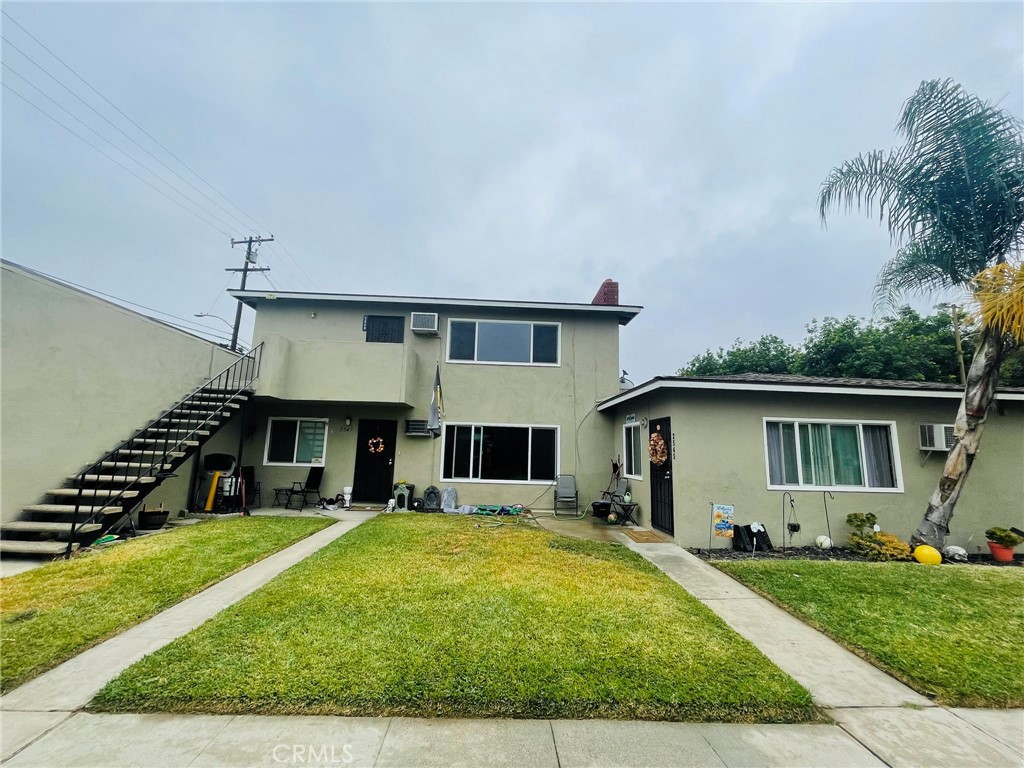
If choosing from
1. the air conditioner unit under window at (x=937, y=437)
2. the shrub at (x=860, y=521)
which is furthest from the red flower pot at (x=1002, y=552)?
the shrub at (x=860, y=521)

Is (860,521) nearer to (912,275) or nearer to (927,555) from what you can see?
(927,555)

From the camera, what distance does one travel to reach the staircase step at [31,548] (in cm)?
529

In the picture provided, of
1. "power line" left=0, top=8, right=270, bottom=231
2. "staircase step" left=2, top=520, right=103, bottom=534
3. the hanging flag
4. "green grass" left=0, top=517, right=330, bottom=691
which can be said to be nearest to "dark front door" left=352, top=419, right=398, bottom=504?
the hanging flag

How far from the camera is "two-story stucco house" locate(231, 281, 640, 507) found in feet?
35.3

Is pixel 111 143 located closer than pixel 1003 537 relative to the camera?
No

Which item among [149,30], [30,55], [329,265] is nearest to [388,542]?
[30,55]

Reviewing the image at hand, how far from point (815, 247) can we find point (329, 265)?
85.3ft

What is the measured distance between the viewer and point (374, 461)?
10.9m

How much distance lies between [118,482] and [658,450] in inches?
370

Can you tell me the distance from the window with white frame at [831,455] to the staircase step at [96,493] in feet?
35.6

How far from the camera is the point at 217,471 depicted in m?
9.53

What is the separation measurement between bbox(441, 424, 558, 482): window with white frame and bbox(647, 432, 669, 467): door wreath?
3348 millimetres

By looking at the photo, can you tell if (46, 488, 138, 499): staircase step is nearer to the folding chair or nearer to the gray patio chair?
the folding chair

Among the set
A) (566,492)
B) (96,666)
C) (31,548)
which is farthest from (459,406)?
(96,666)
